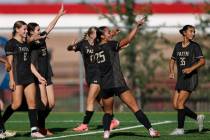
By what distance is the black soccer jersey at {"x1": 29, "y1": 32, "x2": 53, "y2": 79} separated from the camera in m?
14.7

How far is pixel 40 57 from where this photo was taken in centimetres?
1487

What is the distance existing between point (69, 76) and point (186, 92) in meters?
24.0

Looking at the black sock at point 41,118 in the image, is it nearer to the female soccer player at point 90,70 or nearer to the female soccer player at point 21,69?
the female soccer player at point 21,69

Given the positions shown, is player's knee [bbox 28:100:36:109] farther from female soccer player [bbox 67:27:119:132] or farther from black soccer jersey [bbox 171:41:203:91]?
black soccer jersey [bbox 171:41:203:91]

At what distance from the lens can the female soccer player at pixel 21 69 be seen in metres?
14.0

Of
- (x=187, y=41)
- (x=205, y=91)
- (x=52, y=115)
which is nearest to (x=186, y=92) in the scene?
(x=187, y=41)

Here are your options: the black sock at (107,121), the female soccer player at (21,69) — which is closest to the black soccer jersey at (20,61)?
the female soccer player at (21,69)

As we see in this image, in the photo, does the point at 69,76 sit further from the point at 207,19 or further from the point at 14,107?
the point at 14,107

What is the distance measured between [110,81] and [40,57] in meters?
1.79

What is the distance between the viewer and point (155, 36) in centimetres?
2359

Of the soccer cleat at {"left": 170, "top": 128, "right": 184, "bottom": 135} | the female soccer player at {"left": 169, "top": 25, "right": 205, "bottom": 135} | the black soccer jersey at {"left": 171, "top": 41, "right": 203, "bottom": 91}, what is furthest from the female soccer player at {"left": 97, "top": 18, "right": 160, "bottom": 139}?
the black soccer jersey at {"left": 171, "top": 41, "right": 203, "bottom": 91}

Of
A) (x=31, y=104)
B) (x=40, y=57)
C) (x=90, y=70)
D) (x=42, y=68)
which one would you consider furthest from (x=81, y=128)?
(x=31, y=104)

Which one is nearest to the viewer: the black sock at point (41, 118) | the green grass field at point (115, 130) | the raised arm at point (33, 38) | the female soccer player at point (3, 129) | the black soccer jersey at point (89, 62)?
the female soccer player at point (3, 129)

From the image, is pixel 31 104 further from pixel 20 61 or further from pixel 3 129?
pixel 20 61
